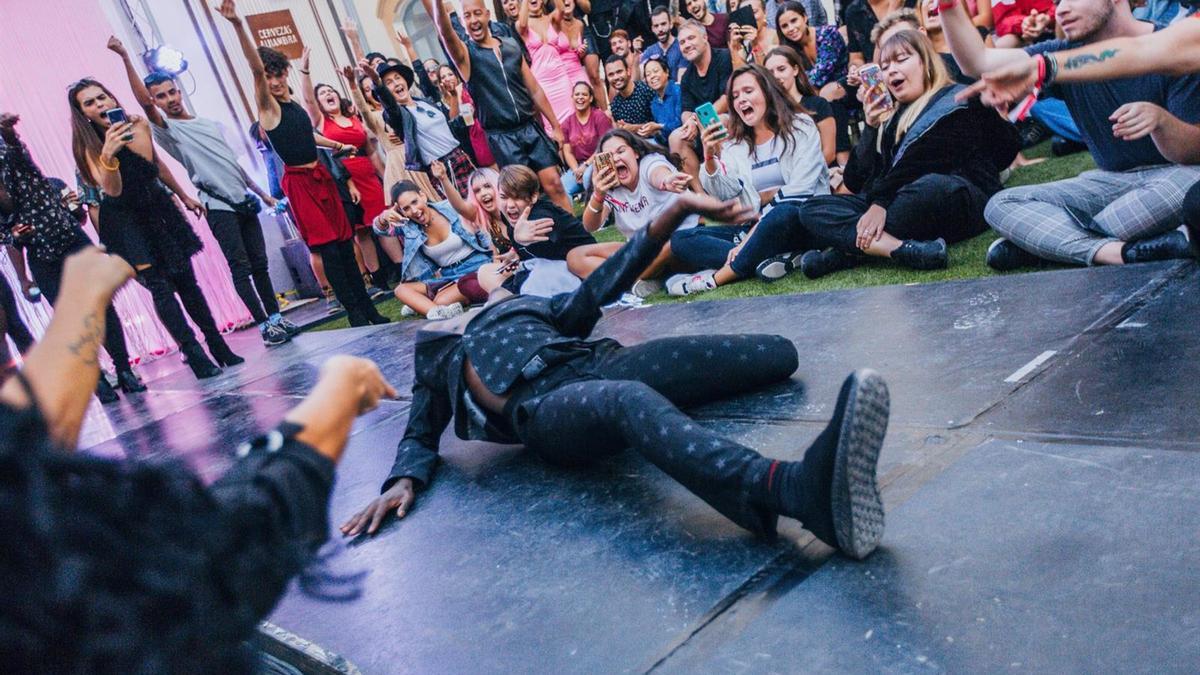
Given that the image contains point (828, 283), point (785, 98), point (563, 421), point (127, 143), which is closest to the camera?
point (563, 421)

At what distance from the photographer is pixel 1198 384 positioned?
1706 millimetres

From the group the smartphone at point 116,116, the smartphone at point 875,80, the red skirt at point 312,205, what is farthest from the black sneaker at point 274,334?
the smartphone at point 875,80

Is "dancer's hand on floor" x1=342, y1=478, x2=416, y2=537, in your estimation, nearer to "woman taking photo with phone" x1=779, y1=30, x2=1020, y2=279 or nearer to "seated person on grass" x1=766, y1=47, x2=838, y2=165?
"woman taking photo with phone" x1=779, y1=30, x2=1020, y2=279

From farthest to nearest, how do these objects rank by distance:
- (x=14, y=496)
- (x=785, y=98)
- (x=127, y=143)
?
(x=127, y=143) < (x=785, y=98) < (x=14, y=496)

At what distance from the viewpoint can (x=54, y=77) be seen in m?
7.32

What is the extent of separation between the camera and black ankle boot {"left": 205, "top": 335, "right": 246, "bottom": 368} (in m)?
5.58

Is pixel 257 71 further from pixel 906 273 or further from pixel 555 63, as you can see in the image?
pixel 906 273

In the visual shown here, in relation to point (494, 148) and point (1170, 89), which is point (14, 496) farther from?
point (494, 148)

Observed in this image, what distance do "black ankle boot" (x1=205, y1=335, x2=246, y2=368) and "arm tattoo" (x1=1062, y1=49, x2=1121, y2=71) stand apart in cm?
513

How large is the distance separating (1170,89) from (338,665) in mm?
2963

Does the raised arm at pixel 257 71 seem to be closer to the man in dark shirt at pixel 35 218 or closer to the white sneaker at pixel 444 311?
the man in dark shirt at pixel 35 218

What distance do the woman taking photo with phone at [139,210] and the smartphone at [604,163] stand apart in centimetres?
264

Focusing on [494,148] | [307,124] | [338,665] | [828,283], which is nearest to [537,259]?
[494,148]

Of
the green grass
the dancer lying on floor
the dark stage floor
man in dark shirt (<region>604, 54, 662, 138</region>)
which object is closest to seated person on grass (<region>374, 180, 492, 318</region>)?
the green grass
